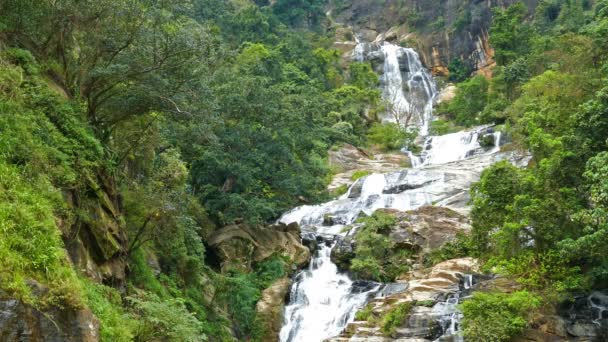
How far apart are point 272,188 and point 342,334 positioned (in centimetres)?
859

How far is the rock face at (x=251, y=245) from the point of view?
20.8m

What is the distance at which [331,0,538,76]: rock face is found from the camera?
180 ft

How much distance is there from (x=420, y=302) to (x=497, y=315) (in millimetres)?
3117

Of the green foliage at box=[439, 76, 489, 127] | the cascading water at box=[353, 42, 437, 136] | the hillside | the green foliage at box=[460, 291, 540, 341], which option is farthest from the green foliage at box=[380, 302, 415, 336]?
the cascading water at box=[353, 42, 437, 136]

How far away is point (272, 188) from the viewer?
23.7 meters

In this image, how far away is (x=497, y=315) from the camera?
534 inches

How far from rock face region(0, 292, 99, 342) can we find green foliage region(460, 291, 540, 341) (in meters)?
9.19

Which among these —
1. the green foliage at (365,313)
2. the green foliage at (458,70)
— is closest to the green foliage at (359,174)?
the green foliage at (365,313)

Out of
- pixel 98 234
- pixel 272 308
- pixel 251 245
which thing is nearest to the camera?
pixel 98 234

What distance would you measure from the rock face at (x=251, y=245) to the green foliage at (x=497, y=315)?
368 inches

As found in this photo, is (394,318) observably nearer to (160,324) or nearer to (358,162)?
(160,324)

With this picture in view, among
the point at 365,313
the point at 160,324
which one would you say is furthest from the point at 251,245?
the point at 160,324

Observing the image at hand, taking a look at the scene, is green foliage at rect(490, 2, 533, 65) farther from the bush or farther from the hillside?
the bush

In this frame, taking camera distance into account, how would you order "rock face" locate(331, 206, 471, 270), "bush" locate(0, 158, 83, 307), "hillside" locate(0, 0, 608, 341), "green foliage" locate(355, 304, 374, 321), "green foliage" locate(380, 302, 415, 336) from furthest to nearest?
"rock face" locate(331, 206, 471, 270) < "green foliage" locate(355, 304, 374, 321) < "green foliage" locate(380, 302, 415, 336) < "hillside" locate(0, 0, 608, 341) < "bush" locate(0, 158, 83, 307)
